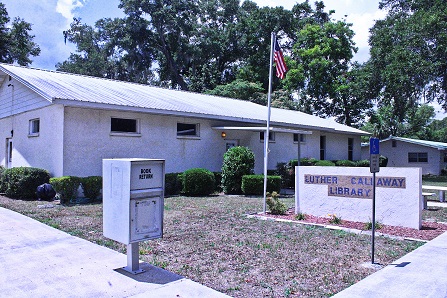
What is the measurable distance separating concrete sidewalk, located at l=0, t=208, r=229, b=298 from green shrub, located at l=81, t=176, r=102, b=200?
5.29 metres

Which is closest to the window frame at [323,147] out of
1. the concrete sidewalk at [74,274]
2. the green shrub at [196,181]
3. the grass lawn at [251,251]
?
the green shrub at [196,181]

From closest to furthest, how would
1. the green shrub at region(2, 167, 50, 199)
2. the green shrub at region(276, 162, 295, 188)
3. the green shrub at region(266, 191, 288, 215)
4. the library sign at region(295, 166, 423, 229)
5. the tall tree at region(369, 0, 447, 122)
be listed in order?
the library sign at region(295, 166, 423, 229), the green shrub at region(266, 191, 288, 215), the green shrub at region(2, 167, 50, 199), the green shrub at region(276, 162, 295, 188), the tall tree at region(369, 0, 447, 122)

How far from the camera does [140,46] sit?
43.4m

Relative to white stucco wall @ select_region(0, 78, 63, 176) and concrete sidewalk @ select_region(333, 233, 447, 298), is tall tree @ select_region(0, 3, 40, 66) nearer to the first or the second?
white stucco wall @ select_region(0, 78, 63, 176)

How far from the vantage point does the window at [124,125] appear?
14297 mm

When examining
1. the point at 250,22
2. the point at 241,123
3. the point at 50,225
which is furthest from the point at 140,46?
the point at 50,225

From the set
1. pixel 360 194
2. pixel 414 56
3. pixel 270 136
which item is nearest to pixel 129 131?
pixel 270 136

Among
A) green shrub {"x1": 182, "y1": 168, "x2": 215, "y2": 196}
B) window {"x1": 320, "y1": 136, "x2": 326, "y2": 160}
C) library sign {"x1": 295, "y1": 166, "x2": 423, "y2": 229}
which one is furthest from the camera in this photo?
window {"x1": 320, "y1": 136, "x2": 326, "y2": 160}

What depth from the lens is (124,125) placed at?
14.6 meters

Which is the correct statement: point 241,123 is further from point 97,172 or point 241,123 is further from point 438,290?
point 438,290

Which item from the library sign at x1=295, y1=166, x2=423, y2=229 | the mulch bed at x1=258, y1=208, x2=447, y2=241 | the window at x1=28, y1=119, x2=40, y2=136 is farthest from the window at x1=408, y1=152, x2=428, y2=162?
the window at x1=28, y1=119, x2=40, y2=136

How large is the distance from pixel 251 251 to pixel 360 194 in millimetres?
3925

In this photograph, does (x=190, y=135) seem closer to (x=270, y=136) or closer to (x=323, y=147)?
(x=270, y=136)

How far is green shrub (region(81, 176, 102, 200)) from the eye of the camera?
12.4 meters
